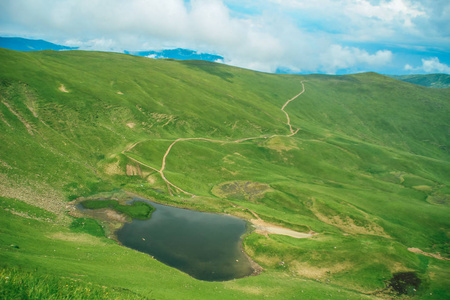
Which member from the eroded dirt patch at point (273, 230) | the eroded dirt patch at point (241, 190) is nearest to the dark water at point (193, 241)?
the eroded dirt patch at point (273, 230)

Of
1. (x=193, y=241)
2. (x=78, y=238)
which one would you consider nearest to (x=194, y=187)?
(x=193, y=241)

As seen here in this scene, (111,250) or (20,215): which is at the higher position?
(20,215)

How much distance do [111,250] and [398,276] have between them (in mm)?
52566

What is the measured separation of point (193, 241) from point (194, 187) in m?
35.8

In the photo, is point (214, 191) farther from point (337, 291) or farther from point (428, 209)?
point (428, 209)

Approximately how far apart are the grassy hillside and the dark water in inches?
150

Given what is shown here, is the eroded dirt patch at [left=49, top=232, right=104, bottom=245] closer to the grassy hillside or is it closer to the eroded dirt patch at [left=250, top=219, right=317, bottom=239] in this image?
the grassy hillside

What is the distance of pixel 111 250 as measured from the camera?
1972 inches

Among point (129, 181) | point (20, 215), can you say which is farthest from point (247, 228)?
point (20, 215)

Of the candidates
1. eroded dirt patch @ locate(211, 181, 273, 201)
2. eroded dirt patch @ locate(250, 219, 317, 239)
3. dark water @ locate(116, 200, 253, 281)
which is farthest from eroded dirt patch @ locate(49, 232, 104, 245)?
eroded dirt patch @ locate(211, 181, 273, 201)

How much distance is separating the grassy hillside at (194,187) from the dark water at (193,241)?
3.81m

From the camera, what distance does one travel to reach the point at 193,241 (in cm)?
6038

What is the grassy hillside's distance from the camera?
4419 cm

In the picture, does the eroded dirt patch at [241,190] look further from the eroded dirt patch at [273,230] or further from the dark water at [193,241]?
the dark water at [193,241]
